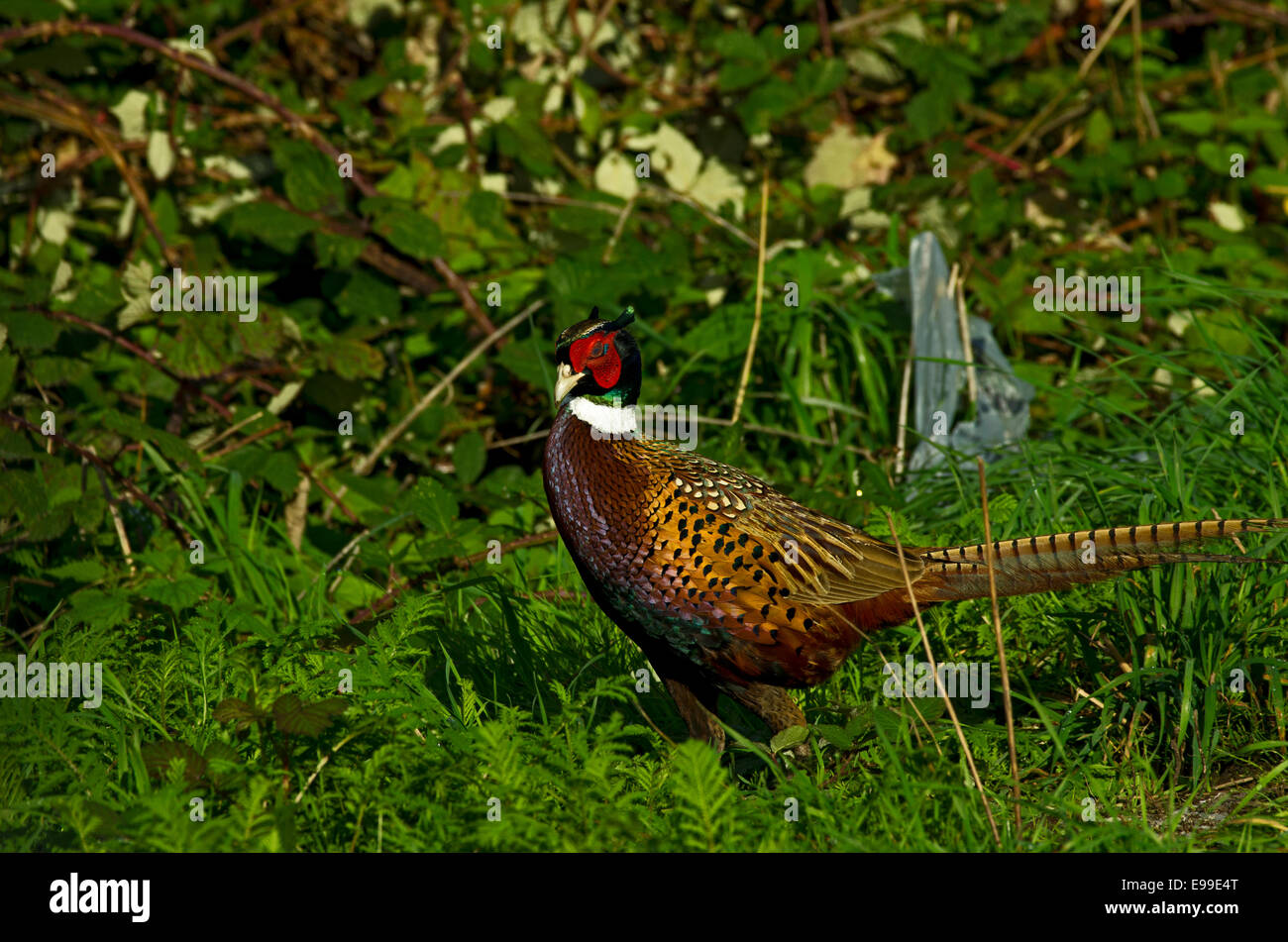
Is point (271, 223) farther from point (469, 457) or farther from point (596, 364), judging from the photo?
point (596, 364)

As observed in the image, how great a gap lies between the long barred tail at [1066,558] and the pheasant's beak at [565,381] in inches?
46.1

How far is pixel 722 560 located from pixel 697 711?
1.83ft

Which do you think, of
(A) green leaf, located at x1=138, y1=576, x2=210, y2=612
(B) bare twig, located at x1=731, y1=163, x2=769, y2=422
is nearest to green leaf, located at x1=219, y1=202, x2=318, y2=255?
(A) green leaf, located at x1=138, y1=576, x2=210, y2=612

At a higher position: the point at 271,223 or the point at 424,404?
the point at 271,223

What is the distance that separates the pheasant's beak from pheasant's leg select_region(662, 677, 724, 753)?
0.92m

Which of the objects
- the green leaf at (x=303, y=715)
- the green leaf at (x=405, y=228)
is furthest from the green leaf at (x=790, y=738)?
the green leaf at (x=405, y=228)

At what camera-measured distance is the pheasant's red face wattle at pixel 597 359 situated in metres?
3.98

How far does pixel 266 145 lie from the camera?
727 cm

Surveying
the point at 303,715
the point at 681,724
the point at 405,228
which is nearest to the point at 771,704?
the point at 681,724

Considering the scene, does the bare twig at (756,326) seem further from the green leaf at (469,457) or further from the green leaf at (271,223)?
the green leaf at (271,223)

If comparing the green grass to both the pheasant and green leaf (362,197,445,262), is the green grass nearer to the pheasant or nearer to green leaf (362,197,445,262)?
the pheasant

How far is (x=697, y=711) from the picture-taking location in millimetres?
4094

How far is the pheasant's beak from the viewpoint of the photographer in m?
3.93

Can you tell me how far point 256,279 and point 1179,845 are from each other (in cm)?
464
